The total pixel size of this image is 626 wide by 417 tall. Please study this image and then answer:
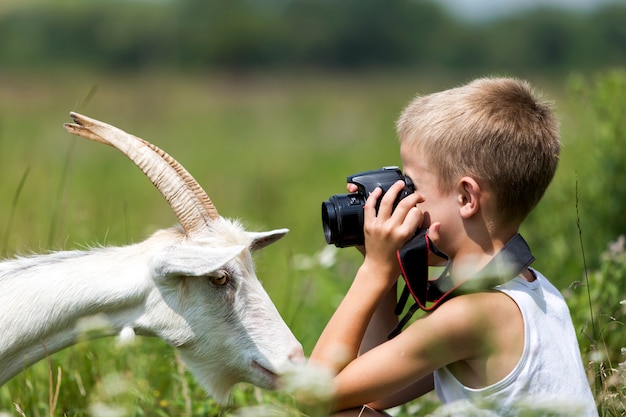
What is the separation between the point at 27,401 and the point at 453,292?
1903 millimetres

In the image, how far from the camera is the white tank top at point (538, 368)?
2.66m

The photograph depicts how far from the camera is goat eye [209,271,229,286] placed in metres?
3.03

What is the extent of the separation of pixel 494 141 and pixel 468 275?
415mm

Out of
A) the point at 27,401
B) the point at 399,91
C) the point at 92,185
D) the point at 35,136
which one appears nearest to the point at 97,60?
the point at 399,91

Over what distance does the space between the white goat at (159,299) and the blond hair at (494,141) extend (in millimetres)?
730

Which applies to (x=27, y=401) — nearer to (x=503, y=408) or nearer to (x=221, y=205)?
(x=503, y=408)

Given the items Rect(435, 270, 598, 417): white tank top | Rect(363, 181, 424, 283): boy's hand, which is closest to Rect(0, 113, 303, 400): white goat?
Rect(363, 181, 424, 283): boy's hand

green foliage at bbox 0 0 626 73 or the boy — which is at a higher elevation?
green foliage at bbox 0 0 626 73

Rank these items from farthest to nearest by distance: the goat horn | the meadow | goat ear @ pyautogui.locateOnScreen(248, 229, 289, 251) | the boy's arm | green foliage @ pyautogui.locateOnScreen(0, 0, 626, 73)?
green foliage @ pyautogui.locateOnScreen(0, 0, 626, 73), the meadow, goat ear @ pyautogui.locateOnScreen(248, 229, 289, 251), the goat horn, the boy's arm

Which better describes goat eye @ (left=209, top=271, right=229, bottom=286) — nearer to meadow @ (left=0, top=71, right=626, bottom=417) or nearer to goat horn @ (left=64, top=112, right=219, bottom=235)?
goat horn @ (left=64, top=112, right=219, bottom=235)

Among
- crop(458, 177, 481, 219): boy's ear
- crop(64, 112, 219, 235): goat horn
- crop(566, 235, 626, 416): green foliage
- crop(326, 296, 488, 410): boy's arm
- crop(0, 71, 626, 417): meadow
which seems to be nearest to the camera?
crop(326, 296, 488, 410): boy's arm

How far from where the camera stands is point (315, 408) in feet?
8.63

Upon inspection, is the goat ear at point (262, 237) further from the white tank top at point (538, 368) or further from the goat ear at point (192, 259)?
the white tank top at point (538, 368)

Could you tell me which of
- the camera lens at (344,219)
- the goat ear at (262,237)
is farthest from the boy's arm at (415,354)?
the goat ear at (262,237)
